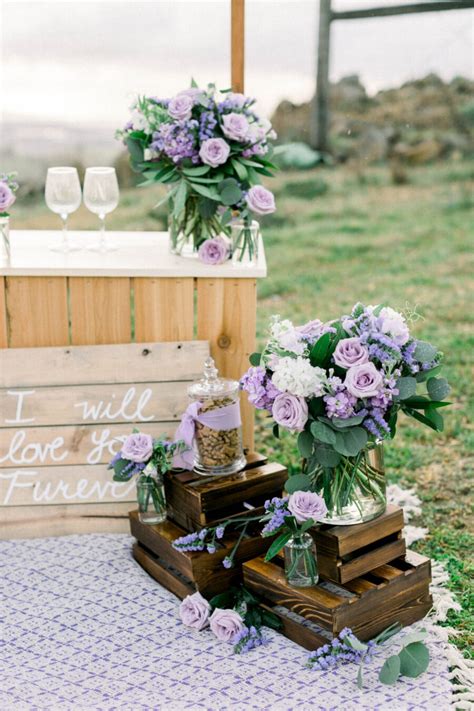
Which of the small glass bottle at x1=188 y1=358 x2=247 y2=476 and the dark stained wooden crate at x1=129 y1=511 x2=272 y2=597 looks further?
the small glass bottle at x1=188 y1=358 x2=247 y2=476

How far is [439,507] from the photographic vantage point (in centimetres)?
266

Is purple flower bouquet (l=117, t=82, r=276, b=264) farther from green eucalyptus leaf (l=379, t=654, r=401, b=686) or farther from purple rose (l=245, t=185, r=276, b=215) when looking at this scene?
green eucalyptus leaf (l=379, t=654, r=401, b=686)

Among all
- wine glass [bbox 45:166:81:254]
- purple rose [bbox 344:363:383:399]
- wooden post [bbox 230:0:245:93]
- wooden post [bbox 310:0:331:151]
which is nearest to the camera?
purple rose [bbox 344:363:383:399]

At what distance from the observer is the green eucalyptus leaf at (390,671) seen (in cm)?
179

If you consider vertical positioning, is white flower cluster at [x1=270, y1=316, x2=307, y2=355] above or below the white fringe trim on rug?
above

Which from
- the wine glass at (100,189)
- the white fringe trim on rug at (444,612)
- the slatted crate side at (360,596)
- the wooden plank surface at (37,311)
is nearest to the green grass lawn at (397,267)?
the white fringe trim on rug at (444,612)

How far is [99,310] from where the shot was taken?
2.43 m

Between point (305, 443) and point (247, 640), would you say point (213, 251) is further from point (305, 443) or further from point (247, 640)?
point (247, 640)

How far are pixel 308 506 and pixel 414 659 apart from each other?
379 mm

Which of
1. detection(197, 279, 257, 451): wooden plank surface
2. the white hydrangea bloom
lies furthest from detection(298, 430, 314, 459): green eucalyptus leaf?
detection(197, 279, 257, 451): wooden plank surface

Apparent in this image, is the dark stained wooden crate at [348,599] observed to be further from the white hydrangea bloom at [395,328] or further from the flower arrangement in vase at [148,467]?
the white hydrangea bloom at [395,328]

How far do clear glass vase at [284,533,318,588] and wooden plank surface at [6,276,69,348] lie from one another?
0.92 meters

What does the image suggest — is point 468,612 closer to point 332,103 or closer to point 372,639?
point 372,639

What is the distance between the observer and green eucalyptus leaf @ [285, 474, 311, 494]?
6.21ft
